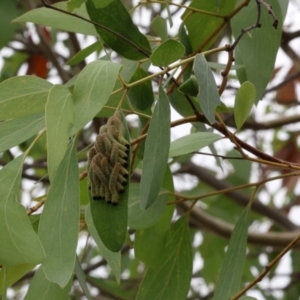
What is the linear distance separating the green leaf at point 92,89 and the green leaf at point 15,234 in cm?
13

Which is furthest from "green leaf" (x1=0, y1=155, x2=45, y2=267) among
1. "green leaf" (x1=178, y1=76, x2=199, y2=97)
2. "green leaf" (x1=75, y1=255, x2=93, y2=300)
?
"green leaf" (x1=178, y1=76, x2=199, y2=97)

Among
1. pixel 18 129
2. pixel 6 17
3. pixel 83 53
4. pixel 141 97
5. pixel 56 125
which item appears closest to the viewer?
pixel 56 125

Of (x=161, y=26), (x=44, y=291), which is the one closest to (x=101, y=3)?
(x=161, y=26)

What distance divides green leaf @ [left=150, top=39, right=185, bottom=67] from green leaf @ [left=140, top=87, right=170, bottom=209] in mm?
35

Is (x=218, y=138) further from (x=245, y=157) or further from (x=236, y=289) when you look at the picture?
(x=236, y=289)

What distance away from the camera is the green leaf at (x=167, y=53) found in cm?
79

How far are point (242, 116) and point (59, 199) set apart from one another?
0.25 m

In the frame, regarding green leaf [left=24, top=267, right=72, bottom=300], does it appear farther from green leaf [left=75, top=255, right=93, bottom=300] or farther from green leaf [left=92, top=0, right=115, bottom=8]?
green leaf [left=92, top=0, right=115, bottom=8]

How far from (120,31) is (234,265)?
1.15 ft

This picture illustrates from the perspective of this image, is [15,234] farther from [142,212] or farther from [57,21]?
[57,21]

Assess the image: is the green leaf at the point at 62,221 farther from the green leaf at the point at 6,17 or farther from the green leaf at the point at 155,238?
the green leaf at the point at 6,17

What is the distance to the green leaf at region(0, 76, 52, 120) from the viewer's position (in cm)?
79

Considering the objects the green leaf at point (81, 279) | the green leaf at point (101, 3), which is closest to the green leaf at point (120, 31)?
the green leaf at point (101, 3)

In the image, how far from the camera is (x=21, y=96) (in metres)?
0.79
